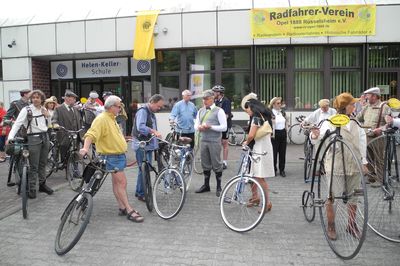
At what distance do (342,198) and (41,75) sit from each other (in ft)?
50.5

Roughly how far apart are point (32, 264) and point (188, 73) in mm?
11022

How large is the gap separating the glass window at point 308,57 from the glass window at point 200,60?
3.01 m

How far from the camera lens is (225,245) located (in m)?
4.61

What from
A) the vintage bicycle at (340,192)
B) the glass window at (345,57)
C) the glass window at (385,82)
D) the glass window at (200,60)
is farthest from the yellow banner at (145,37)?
the vintage bicycle at (340,192)

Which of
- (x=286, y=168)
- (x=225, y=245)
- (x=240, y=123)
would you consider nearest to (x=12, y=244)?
(x=225, y=245)

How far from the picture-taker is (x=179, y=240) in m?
4.80

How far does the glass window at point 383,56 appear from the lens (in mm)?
13805

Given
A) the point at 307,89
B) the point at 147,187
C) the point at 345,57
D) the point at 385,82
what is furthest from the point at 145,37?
the point at 147,187

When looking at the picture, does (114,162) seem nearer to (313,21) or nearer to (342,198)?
(342,198)

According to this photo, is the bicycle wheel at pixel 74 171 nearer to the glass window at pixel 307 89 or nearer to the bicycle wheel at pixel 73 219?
the bicycle wheel at pixel 73 219

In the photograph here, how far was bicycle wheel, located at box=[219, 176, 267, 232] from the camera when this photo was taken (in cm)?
509

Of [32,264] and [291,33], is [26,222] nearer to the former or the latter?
[32,264]

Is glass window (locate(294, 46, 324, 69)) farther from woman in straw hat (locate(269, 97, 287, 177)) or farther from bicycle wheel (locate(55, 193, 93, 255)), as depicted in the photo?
bicycle wheel (locate(55, 193, 93, 255))

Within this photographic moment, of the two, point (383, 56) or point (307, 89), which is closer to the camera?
point (383, 56)
